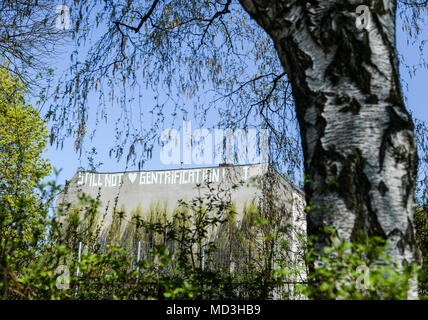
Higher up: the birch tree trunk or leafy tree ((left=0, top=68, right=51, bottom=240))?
leafy tree ((left=0, top=68, right=51, bottom=240))

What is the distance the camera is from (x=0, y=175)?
12.8m

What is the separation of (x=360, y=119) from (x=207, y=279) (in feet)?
4.48

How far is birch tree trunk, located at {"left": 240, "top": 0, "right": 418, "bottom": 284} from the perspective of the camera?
1.89m

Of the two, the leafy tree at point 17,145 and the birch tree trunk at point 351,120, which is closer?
the birch tree trunk at point 351,120

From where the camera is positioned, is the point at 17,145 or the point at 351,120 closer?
the point at 351,120

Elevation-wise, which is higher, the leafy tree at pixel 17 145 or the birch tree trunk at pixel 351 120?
the leafy tree at pixel 17 145

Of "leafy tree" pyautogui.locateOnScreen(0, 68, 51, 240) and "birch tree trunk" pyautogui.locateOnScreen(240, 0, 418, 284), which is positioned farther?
"leafy tree" pyautogui.locateOnScreen(0, 68, 51, 240)

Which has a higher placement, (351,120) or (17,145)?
(17,145)

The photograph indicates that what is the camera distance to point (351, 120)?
1995 mm

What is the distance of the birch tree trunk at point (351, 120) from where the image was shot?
74.5 inches
